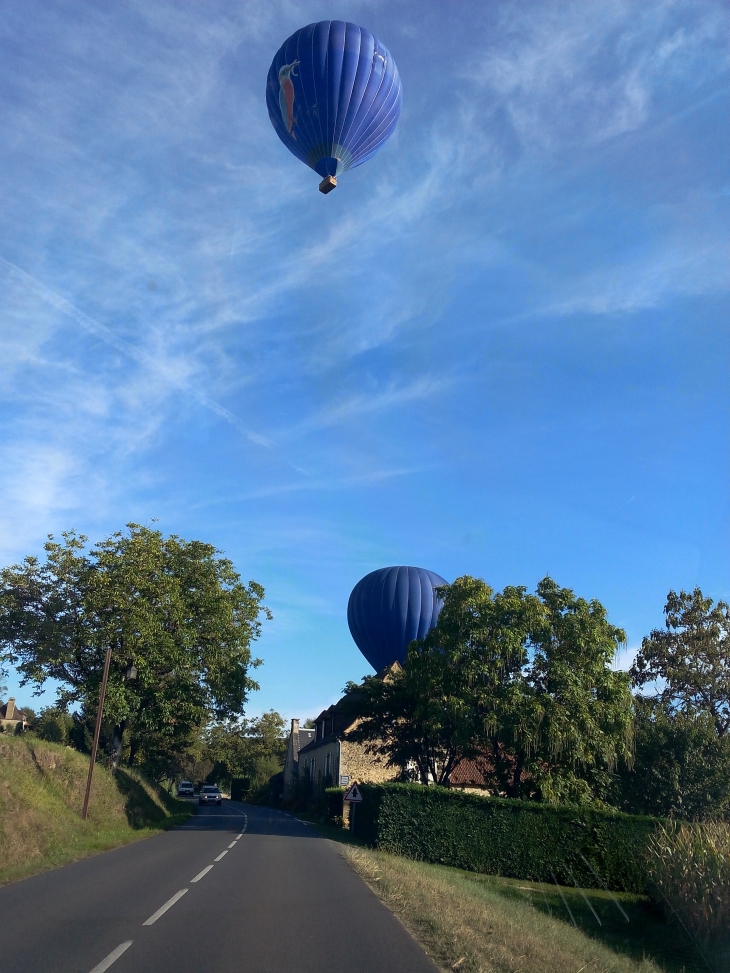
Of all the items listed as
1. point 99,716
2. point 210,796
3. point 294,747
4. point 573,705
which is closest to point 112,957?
point 573,705

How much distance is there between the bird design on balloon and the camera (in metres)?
23.5

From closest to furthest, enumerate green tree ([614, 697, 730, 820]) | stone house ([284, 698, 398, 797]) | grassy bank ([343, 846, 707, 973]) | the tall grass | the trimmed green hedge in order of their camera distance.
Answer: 1. the tall grass
2. grassy bank ([343, 846, 707, 973])
3. the trimmed green hedge
4. green tree ([614, 697, 730, 820])
5. stone house ([284, 698, 398, 797])

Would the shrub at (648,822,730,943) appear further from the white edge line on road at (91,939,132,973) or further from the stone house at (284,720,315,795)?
the stone house at (284,720,315,795)

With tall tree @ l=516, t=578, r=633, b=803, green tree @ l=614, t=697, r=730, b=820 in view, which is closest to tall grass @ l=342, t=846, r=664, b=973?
tall tree @ l=516, t=578, r=633, b=803

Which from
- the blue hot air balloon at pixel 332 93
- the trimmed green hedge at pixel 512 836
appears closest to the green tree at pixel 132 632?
the trimmed green hedge at pixel 512 836

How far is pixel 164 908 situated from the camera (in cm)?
1080

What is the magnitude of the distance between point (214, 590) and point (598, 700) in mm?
19538

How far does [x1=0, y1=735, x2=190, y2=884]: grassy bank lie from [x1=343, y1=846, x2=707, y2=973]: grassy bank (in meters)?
7.52

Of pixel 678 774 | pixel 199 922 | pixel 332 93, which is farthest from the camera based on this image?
pixel 678 774

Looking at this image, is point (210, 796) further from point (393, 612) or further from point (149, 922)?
point (149, 922)

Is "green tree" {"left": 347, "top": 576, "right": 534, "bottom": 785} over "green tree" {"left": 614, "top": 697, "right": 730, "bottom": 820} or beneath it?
over

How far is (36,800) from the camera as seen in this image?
21.7 m

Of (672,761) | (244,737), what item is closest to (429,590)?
(672,761)

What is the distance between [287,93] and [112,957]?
23.5 metres
